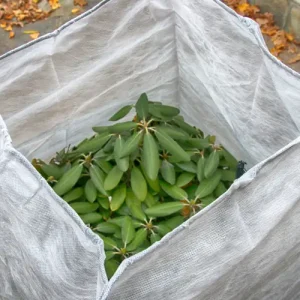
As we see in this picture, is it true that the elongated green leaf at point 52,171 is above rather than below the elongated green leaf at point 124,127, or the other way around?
below

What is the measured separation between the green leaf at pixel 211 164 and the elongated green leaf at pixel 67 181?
26cm

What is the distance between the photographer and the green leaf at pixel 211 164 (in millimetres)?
1135

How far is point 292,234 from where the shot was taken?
3.13ft

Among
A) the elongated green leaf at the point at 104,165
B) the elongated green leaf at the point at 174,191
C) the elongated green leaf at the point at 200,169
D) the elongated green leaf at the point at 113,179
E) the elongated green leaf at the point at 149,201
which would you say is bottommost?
the elongated green leaf at the point at 149,201

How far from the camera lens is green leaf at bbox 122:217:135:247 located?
102 centimetres

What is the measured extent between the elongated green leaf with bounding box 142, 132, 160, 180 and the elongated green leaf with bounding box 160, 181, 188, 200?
0.06 meters

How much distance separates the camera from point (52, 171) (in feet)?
3.93

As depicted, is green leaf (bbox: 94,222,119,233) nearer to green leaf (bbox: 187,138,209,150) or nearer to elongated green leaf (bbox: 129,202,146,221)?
elongated green leaf (bbox: 129,202,146,221)

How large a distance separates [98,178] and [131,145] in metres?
0.10

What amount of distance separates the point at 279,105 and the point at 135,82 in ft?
1.32

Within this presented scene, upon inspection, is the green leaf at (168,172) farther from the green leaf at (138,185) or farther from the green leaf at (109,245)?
the green leaf at (109,245)

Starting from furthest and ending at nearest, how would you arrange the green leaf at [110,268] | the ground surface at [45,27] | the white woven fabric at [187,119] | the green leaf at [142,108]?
the ground surface at [45,27], the green leaf at [142,108], the green leaf at [110,268], the white woven fabric at [187,119]

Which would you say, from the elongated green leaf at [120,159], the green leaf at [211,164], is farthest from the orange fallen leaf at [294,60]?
the elongated green leaf at [120,159]

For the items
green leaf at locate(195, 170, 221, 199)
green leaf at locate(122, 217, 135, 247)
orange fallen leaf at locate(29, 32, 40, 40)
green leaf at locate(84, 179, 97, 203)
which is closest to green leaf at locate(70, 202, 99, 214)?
green leaf at locate(84, 179, 97, 203)
